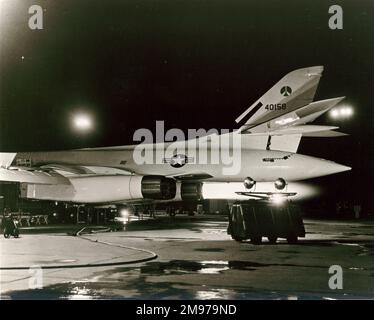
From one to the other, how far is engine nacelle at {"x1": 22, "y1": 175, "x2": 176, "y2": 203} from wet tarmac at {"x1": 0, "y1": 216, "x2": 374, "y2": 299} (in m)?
3.32

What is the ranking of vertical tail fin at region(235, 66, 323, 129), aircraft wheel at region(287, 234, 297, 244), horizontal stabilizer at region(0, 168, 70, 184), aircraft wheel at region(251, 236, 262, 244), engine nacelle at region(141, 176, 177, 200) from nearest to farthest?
aircraft wheel at region(251, 236, 262, 244), aircraft wheel at region(287, 234, 297, 244), engine nacelle at region(141, 176, 177, 200), horizontal stabilizer at region(0, 168, 70, 184), vertical tail fin at region(235, 66, 323, 129)

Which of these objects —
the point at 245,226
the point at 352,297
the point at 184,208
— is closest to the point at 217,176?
the point at 245,226

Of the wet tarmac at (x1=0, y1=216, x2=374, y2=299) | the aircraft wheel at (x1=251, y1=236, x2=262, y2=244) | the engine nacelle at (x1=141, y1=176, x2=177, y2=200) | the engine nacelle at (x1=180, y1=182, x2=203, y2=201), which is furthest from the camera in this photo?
the engine nacelle at (x1=180, y1=182, x2=203, y2=201)

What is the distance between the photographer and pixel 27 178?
19297mm

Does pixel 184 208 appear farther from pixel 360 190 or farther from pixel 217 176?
pixel 217 176

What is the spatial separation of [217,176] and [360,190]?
50.1 ft

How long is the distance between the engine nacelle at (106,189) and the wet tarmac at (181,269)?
332 centimetres

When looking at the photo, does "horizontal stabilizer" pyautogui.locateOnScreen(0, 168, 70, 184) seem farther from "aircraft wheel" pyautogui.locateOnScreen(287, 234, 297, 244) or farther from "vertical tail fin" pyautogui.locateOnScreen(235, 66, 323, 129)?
"aircraft wheel" pyautogui.locateOnScreen(287, 234, 297, 244)

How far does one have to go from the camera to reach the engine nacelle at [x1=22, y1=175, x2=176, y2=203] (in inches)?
746

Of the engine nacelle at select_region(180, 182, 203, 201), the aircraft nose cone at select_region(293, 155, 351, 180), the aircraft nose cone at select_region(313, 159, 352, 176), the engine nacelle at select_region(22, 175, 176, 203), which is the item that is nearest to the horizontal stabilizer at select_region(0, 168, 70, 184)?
the engine nacelle at select_region(22, 175, 176, 203)

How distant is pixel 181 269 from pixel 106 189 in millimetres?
9822

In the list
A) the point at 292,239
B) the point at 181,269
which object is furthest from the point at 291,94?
the point at 181,269

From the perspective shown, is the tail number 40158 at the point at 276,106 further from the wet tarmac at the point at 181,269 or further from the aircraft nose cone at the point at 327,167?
the wet tarmac at the point at 181,269
